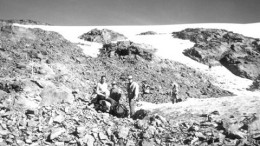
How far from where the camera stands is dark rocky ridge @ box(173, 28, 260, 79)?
31.6m

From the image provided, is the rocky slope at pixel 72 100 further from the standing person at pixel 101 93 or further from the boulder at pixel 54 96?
the standing person at pixel 101 93

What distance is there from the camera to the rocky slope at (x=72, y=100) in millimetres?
7441

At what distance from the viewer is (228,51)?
118ft

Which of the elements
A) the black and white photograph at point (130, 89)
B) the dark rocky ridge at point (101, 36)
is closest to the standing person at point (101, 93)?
the black and white photograph at point (130, 89)

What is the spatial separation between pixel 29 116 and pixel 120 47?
2277cm

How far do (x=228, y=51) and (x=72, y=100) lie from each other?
3013cm

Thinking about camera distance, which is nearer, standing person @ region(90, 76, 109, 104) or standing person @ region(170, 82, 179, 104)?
standing person @ region(90, 76, 109, 104)

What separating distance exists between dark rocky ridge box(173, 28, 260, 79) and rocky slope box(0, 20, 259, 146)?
6734 millimetres

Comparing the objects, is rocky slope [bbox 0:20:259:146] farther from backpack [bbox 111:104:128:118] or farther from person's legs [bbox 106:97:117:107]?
person's legs [bbox 106:97:117:107]

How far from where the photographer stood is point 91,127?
8133mm

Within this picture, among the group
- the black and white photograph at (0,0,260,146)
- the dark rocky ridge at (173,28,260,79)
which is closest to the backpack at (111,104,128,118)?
the black and white photograph at (0,0,260,146)

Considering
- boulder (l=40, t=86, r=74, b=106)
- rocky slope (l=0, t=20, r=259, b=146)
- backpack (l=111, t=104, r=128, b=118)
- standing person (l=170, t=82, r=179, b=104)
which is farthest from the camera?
standing person (l=170, t=82, r=179, b=104)

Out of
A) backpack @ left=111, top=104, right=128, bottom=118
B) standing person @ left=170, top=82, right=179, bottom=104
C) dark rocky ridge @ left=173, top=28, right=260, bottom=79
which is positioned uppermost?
dark rocky ridge @ left=173, top=28, right=260, bottom=79

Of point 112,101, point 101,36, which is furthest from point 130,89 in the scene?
point 101,36
